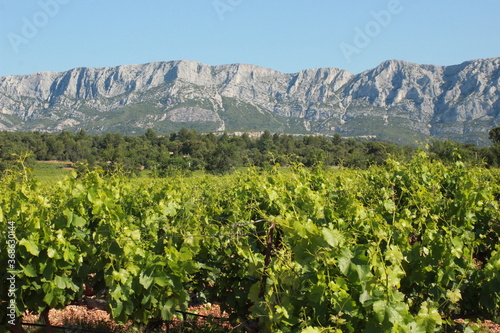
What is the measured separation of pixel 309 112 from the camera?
646 feet

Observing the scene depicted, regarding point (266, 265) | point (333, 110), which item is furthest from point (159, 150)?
point (333, 110)

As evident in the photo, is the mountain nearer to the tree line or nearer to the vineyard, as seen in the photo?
the tree line

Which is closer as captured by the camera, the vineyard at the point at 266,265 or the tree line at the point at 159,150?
the vineyard at the point at 266,265

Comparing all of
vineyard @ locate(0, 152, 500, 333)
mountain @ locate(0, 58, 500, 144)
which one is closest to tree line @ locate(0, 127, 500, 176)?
vineyard @ locate(0, 152, 500, 333)

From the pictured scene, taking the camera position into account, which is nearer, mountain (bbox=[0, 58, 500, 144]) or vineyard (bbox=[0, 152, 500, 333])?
vineyard (bbox=[0, 152, 500, 333])

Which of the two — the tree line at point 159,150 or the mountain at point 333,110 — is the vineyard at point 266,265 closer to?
the tree line at point 159,150

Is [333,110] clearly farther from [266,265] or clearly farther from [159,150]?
[266,265]

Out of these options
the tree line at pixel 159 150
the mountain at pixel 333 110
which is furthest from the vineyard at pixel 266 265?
the mountain at pixel 333 110

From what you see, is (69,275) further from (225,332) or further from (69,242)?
(225,332)

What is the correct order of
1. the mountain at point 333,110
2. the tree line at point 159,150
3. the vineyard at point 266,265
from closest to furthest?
the vineyard at point 266,265
the tree line at point 159,150
the mountain at point 333,110

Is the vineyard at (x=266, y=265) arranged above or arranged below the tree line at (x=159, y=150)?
above

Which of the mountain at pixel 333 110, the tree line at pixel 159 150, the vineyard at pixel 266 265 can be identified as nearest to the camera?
the vineyard at pixel 266 265

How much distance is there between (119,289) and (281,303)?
4.99ft

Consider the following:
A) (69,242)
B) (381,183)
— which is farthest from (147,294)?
(381,183)
